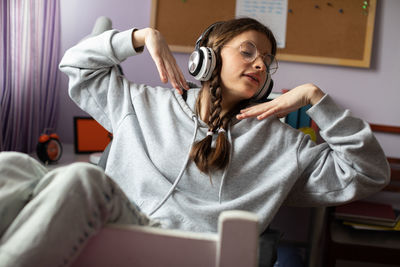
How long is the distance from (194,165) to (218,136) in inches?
4.3

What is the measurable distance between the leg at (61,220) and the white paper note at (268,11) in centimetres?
161

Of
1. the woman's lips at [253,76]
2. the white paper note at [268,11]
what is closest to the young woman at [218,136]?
the woman's lips at [253,76]

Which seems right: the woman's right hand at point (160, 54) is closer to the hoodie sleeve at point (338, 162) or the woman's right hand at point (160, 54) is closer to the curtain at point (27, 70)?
the hoodie sleeve at point (338, 162)

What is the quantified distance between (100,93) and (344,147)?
76cm

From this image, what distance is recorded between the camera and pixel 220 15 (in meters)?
2.08

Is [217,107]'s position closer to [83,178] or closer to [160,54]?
[160,54]

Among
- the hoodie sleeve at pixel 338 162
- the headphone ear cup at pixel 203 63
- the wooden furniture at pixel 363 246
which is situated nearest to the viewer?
the hoodie sleeve at pixel 338 162

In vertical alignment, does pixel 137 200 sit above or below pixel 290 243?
above

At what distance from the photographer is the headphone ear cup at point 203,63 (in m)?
1.20

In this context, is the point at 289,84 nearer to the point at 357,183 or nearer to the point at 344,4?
the point at 344,4

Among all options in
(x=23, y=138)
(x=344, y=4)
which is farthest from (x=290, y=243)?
(x=23, y=138)

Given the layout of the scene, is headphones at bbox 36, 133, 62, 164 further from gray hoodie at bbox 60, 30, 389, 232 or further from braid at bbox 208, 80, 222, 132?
braid at bbox 208, 80, 222, 132

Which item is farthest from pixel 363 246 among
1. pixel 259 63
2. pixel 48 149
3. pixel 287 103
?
pixel 48 149

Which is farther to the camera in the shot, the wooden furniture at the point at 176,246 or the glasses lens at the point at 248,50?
the glasses lens at the point at 248,50
